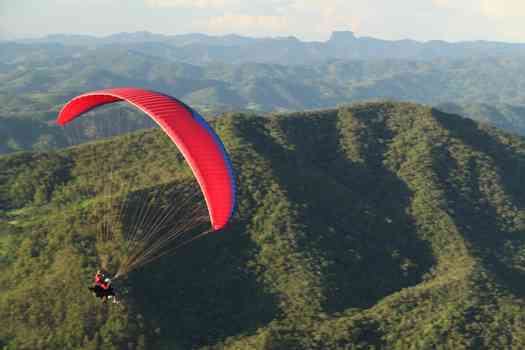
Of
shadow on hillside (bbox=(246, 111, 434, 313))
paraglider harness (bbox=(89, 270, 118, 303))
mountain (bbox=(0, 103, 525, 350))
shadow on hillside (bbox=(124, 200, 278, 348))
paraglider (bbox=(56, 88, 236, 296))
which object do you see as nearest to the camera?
paraglider (bbox=(56, 88, 236, 296))

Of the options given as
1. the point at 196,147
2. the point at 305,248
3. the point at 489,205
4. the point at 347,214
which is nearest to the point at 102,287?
the point at 196,147

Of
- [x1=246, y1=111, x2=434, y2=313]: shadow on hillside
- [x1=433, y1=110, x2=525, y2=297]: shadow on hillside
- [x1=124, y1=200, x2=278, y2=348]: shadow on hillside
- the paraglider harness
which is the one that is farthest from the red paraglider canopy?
[x1=433, y1=110, x2=525, y2=297]: shadow on hillside

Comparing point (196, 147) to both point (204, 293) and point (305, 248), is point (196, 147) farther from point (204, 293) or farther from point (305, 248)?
point (305, 248)

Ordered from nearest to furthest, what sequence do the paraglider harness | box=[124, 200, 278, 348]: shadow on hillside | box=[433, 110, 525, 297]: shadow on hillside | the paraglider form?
1. the paraglider
2. the paraglider harness
3. box=[124, 200, 278, 348]: shadow on hillside
4. box=[433, 110, 525, 297]: shadow on hillside

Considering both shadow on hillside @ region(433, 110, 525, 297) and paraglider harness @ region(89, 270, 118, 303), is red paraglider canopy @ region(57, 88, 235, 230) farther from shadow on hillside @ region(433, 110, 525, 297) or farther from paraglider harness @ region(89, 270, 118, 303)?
shadow on hillside @ region(433, 110, 525, 297)

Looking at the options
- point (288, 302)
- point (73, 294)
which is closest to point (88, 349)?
point (73, 294)
